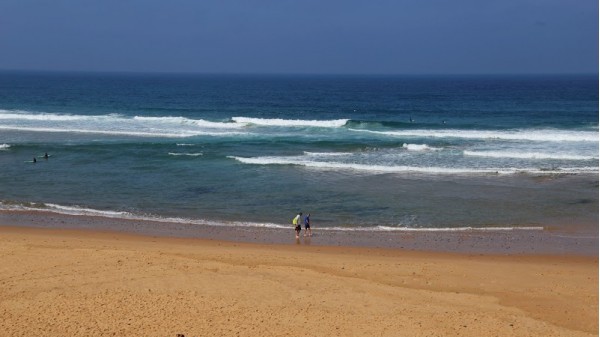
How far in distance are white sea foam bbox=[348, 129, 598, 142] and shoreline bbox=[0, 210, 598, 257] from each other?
21.2 meters

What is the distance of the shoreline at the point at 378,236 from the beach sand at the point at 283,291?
2.28 feet

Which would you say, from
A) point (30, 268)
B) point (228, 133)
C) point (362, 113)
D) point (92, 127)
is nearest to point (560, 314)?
point (30, 268)

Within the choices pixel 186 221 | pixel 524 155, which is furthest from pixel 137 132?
pixel 186 221

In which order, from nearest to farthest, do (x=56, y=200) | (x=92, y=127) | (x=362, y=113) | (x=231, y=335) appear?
1. (x=231, y=335)
2. (x=56, y=200)
3. (x=92, y=127)
4. (x=362, y=113)

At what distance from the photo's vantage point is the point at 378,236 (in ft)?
61.2

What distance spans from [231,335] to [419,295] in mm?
4075

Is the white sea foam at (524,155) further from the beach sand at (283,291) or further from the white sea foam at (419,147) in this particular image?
the beach sand at (283,291)

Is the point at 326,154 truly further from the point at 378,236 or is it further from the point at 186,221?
the point at 378,236

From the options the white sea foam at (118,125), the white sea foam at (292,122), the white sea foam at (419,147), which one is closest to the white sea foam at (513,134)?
the white sea foam at (419,147)

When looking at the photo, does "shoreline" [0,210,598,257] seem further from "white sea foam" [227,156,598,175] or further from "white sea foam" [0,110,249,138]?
"white sea foam" [0,110,249,138]

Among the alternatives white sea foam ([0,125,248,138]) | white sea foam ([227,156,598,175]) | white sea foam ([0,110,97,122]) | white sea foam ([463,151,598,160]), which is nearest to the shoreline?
white sea foam ([227,156,598,175])

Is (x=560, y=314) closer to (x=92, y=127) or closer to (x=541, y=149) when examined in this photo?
(x=541, y=149)

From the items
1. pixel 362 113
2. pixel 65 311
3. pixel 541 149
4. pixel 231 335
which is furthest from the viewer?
pixel 362 113

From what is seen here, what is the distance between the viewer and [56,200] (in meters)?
23.1
